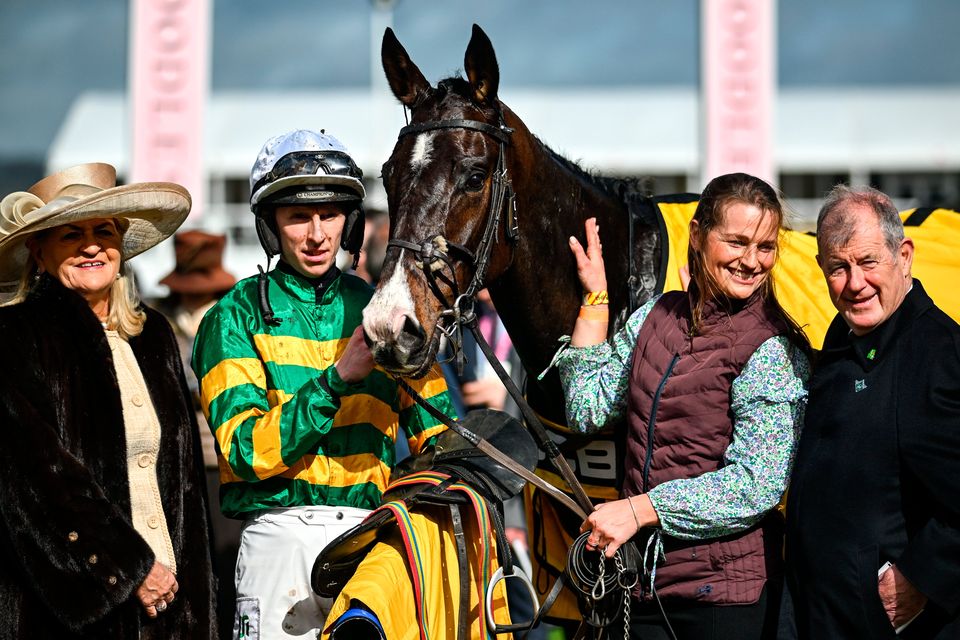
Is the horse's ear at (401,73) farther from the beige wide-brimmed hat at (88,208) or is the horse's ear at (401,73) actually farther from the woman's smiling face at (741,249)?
the woman's smiling face at (741,249)

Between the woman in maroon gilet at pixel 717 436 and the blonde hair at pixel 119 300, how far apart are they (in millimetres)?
1443

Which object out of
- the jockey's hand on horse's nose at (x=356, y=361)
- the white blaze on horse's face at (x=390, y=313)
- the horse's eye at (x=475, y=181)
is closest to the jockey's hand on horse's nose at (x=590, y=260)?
the horse's eye at (x=475, y=181)

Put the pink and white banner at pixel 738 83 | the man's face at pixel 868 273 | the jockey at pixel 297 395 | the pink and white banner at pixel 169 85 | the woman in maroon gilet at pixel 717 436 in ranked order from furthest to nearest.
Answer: the pink and white banner at pixel 738 83, the pink and white banner at pixel 169 85, the jockey at pixel 297 395, the woman in maroon gilet at pixel 717 436, the man's face at pixel 868 273

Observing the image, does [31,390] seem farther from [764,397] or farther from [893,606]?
[893,606]

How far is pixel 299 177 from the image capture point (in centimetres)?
299

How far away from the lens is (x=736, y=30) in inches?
626

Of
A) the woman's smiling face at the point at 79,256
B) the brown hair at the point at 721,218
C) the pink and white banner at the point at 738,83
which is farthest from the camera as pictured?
the pink and white banner at the point at 738,83

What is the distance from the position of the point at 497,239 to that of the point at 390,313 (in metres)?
0.52

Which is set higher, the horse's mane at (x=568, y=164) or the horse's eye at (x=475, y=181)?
the horse's mane at (x=568, y=164)

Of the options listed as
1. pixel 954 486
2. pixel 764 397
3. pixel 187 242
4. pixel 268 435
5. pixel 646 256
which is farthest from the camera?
pixel 187 242

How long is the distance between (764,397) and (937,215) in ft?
5.66

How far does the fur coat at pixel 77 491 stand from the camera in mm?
2812

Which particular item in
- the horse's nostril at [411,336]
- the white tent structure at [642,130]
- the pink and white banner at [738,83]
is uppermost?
the white tent structure at [642,130]

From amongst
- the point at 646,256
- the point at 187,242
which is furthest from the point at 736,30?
the point at 646,256
